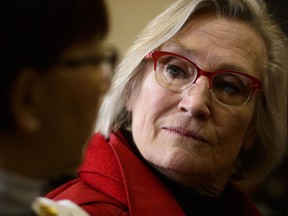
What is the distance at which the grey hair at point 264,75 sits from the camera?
149 cm

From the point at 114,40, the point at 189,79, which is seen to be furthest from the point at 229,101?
the point at 114,40

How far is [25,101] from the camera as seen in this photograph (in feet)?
2.89

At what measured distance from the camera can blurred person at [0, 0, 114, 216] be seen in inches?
33.6

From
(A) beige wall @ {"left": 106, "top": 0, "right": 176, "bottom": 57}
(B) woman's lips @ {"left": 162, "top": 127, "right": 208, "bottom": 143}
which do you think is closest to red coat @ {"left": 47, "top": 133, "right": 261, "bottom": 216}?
(B) woman's lips @ {"left": 162, "top": 127, "right": 208, "bottom": 143}

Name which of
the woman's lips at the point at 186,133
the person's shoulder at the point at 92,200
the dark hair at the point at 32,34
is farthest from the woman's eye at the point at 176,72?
the dark hair at the point at 32,34

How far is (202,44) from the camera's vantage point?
1424 millimetres

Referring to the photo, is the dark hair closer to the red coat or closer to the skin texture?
the skin texture

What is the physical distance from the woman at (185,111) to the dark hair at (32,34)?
469mm

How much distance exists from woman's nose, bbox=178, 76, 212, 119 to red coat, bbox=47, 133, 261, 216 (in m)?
0.22

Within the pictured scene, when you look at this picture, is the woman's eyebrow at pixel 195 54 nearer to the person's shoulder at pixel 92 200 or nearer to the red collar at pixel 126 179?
the red collar at pixel 126 179

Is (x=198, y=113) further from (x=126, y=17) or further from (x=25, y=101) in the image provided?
(x=126, y=17)

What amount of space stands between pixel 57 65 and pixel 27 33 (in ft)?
0.27

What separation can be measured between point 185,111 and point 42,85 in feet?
1.92

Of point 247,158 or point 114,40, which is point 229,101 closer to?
point 247,158
